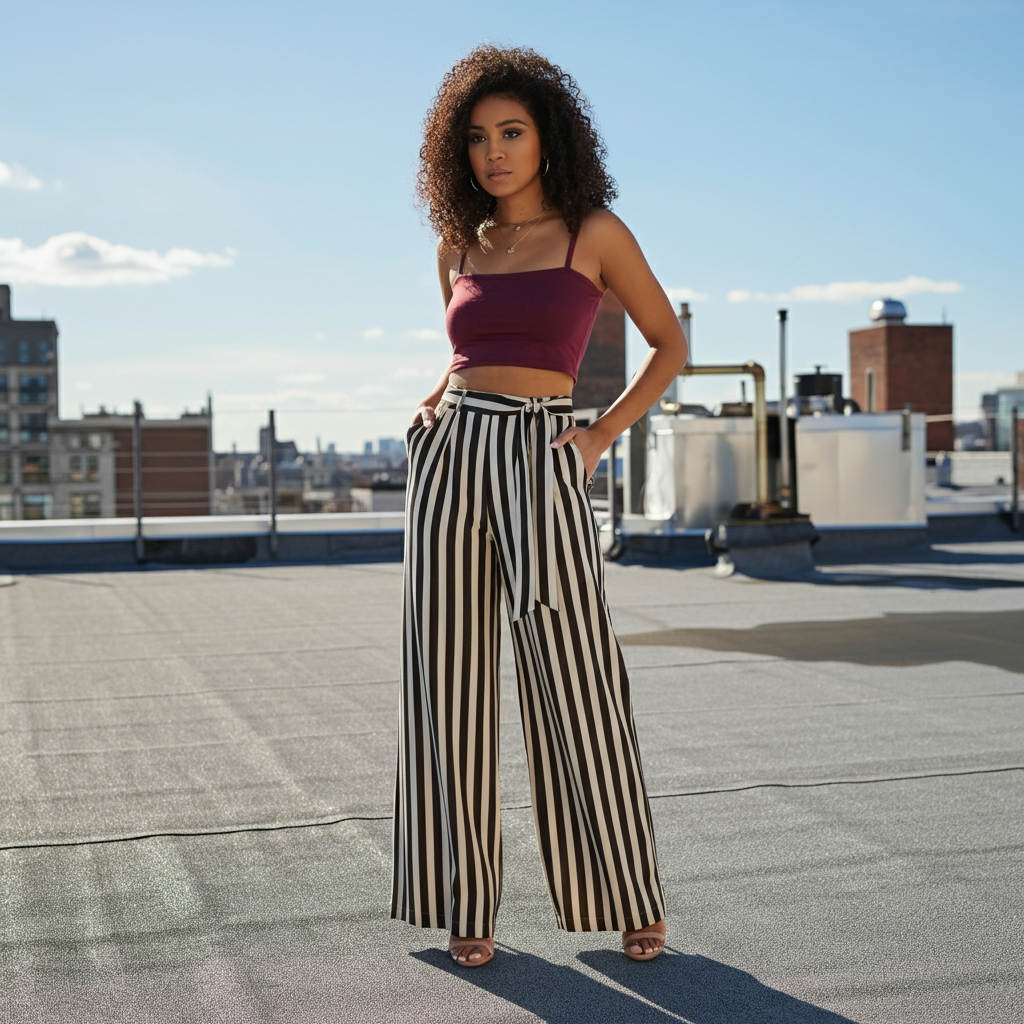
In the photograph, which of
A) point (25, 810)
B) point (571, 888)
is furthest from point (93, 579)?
point (571, 888)

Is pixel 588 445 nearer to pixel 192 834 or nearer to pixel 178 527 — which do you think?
pixel 192 834

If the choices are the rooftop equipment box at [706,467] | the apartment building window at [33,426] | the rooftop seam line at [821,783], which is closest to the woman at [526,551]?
the rooftop seam line at [821,783]

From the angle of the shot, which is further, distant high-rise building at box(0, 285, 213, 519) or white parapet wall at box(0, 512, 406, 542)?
distant high-rise building at box(0, 285, 213, 519)

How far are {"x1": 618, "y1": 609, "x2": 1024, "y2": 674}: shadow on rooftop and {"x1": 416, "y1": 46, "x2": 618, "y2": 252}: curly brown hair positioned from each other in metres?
2.78

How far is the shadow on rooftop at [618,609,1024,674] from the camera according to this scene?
14.1 feet

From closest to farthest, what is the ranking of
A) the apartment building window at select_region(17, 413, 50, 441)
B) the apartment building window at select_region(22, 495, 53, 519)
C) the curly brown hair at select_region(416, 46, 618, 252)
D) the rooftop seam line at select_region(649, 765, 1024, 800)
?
the curly brown hair at select_region(416, 46, 618, 252)
the rooftop seam line at select_region(649, 765, 1024, 800)
the apartment building window at select_region(22, 495, 53, 519)
the apartment building window at select_region(17, 413, 50, 441)

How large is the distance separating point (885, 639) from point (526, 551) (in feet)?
11.0

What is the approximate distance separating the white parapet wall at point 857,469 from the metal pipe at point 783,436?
0.22 meters

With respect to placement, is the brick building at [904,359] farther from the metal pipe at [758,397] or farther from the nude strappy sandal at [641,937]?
the nude strappy sandal at [641,937]

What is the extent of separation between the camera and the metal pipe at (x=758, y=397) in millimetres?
8039

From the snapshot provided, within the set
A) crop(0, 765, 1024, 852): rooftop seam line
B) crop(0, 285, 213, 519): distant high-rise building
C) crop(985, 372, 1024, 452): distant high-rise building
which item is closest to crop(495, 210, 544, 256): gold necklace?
crop(0, 765, 1024, 852): rooftop seam line

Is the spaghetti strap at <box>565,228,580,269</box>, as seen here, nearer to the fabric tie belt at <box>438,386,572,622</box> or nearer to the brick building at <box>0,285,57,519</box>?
the fabric tie belt at <box>438,386,572,622</box>

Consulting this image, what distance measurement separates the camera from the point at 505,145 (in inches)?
70.9

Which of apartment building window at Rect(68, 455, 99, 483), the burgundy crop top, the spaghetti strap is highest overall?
apartment building window at Rect(68, 455, 99, 483)
